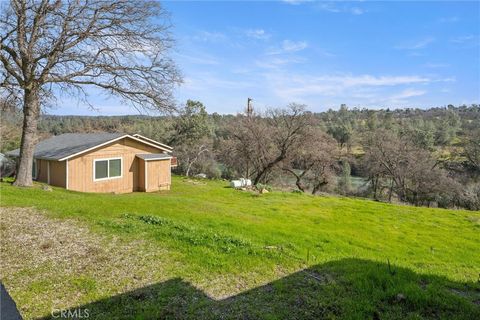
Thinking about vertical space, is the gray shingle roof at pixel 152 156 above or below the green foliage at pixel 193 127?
below

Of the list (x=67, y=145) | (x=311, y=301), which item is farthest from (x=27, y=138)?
(x=311, y=301)

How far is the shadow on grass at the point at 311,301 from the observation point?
3566 millimetres

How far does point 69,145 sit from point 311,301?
54.2 ft

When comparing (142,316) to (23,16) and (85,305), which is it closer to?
(85,305)

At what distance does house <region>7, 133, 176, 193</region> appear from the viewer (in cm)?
1498

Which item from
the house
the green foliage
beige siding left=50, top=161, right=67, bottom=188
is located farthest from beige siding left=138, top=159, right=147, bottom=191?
the green foliage

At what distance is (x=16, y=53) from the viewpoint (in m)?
11.9

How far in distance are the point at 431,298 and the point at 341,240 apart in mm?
4089

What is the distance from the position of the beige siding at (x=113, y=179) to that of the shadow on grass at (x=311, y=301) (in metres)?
12.7

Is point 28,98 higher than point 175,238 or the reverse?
higher

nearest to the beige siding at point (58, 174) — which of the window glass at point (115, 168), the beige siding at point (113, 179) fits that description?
the beige siding at point (113, 179)

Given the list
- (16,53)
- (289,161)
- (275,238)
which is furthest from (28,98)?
(289,161)

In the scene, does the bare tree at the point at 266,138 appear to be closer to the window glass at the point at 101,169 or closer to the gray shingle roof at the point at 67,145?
the gray shingle roof at the point at 67,145

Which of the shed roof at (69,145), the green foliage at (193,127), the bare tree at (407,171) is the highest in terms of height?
the green foliage at (193,127)
